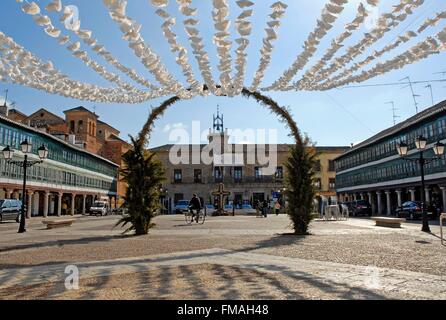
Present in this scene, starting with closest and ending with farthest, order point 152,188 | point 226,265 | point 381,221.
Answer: point 226,265, point 152,188, point 381,221

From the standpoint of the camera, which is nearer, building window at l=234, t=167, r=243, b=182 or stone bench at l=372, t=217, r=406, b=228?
stone bench at l=372, t=217, r=406, b=228

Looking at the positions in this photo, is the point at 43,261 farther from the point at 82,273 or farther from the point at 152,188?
the point at 152,188

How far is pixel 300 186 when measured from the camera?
13203 millimetres

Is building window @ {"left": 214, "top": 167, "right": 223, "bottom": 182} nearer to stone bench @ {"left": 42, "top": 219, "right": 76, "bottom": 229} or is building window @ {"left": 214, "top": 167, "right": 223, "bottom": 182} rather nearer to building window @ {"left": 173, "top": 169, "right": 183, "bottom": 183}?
building window @ {"left": 173, "top": 169, "right": 183, "bottom": 183}

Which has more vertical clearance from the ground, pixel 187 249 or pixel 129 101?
pixel 129 101

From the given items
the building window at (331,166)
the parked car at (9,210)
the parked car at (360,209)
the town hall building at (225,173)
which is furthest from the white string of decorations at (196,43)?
the building window at (331,166)

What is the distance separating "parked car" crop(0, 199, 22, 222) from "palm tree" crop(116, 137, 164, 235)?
17.2 m

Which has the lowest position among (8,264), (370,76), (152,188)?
(8,264)

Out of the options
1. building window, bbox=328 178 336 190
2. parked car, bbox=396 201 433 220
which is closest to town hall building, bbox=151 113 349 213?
building window, bbox=328 178 336 190

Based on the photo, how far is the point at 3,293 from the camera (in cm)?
468

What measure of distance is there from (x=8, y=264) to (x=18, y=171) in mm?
29491

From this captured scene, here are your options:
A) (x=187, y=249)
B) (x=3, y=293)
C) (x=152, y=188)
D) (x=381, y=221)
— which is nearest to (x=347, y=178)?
(x=381, y=221)

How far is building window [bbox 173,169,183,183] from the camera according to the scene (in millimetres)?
64287

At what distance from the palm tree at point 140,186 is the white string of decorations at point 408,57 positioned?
24.6 feet
